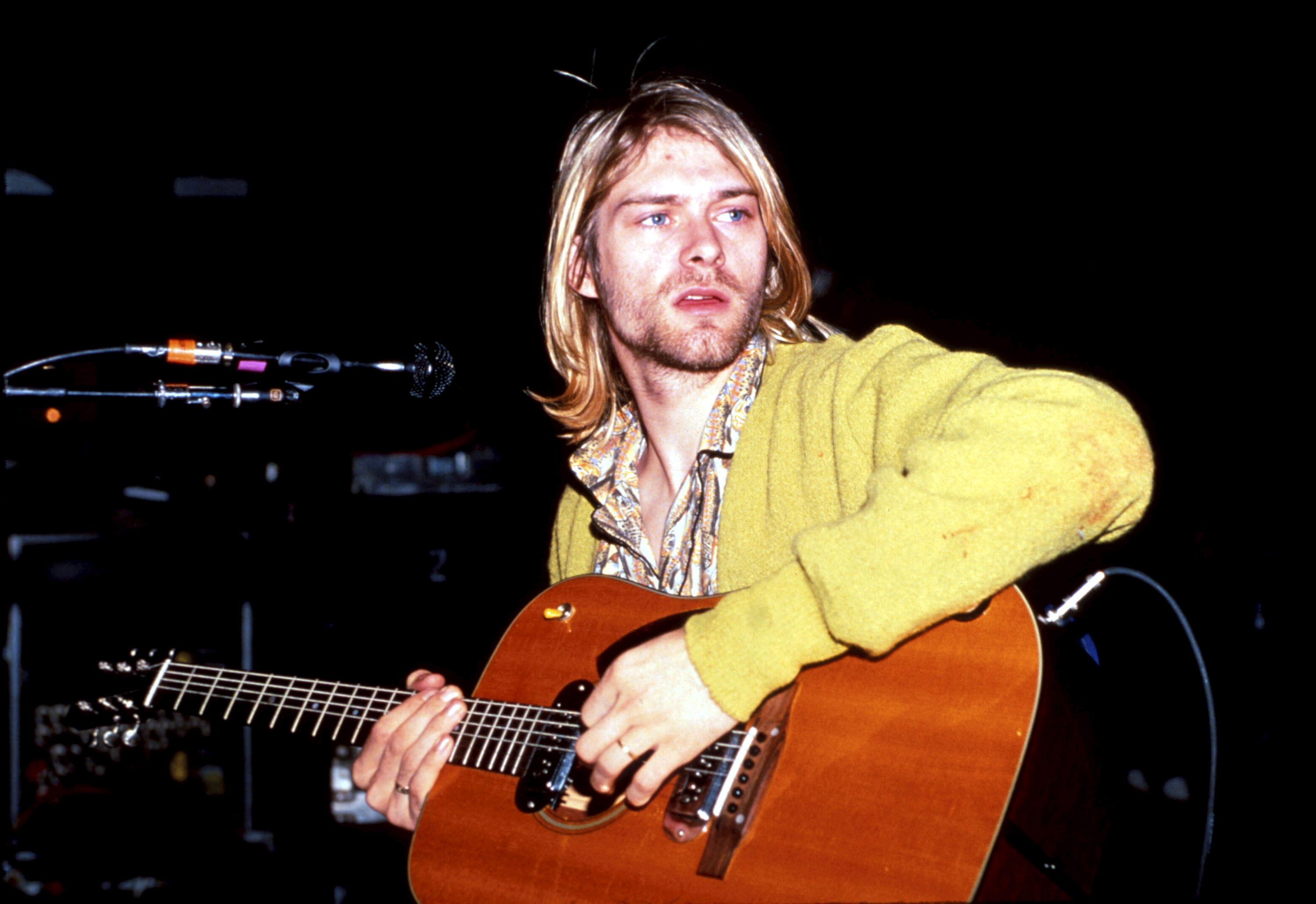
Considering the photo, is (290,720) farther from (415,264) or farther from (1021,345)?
(1021,345)

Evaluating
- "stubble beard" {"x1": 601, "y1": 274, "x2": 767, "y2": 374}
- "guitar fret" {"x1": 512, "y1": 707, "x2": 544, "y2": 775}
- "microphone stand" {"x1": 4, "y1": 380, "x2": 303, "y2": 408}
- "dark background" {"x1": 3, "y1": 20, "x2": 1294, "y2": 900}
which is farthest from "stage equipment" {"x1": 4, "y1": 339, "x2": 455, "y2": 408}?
"guitar fret" {"x1": 512, "y1": 707, "x2": 544, "y2": 775}

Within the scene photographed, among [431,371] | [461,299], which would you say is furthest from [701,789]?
[461,299]

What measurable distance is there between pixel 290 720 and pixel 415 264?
9.53ft

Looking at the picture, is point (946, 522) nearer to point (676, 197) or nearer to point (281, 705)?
point (676, 197)

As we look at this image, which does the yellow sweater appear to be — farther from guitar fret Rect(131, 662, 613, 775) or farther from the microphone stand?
the microphone stand

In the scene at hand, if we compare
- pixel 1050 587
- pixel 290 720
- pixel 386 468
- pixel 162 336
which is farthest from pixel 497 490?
pixel 1050 587

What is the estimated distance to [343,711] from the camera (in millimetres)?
1909

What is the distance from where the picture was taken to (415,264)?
169 inches

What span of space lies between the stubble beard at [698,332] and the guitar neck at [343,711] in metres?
0.96

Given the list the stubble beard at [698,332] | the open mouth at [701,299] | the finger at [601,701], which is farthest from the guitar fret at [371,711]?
the open mouth at [701,299]

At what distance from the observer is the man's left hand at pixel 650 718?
1314 mm

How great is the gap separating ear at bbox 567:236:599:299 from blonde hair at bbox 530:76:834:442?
0.01 m

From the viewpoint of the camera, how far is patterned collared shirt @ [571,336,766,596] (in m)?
1.98

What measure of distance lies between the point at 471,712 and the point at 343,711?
388 mm
